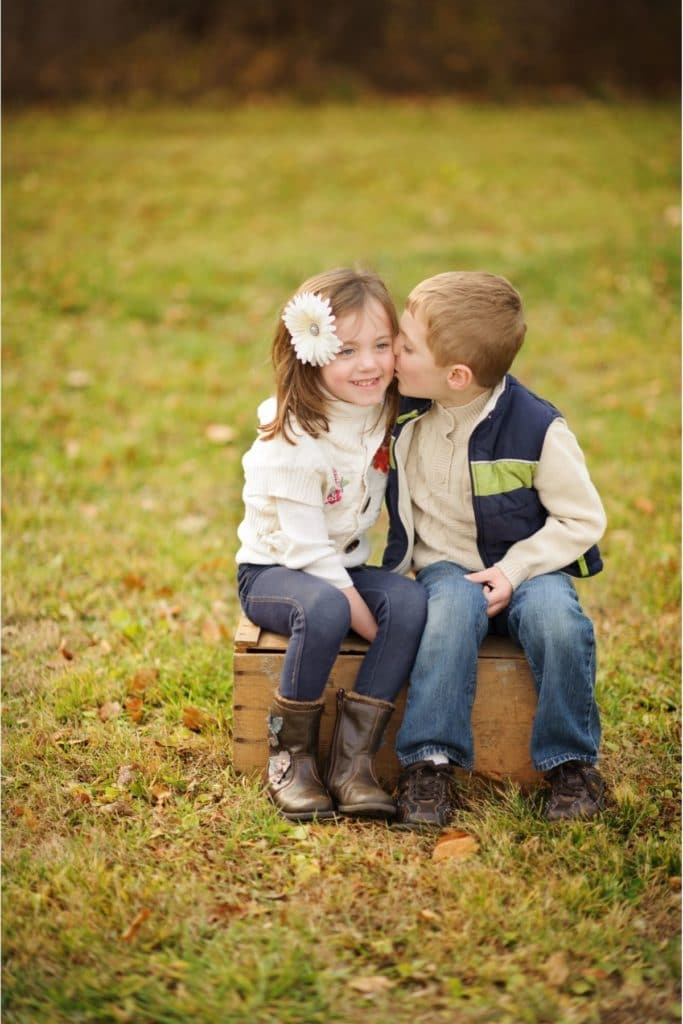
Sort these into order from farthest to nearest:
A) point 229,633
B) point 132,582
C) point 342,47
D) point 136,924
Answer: point 342,47
point 132,582
point 229,633
point 136,924

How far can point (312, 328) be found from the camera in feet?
8.93

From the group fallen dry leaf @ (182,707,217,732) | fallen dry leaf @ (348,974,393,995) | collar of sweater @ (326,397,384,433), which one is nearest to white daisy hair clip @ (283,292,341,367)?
collar of sweater @ (326,397,384,433)

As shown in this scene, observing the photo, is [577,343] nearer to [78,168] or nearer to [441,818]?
[441,818]

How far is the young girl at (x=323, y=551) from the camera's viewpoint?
266cm

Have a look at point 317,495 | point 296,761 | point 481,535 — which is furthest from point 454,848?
point 317,495

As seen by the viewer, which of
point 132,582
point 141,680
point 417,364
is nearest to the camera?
point 417,364

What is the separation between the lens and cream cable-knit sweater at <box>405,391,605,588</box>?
2.79 m

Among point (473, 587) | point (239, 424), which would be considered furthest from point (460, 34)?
point (473, 587)

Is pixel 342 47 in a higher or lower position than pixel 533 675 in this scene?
higher

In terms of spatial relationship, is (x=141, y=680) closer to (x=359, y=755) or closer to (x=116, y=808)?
(x=116, y=808)

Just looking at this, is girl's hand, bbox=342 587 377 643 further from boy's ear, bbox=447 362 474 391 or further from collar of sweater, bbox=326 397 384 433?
boy's ear, bbox=447 362 474 391

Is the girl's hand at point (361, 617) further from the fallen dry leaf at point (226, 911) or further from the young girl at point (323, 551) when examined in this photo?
the fallen dry leaf at point (226, 911)

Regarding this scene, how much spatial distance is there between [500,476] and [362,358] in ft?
1.54

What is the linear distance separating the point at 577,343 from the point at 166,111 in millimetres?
8086
